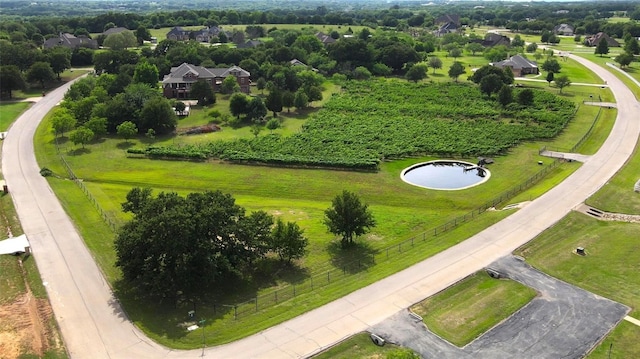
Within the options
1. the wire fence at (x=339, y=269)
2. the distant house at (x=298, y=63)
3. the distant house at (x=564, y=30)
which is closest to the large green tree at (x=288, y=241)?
the wire fence at (x=339, y=269)

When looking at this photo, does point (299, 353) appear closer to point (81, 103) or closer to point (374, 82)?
point (81, 103)

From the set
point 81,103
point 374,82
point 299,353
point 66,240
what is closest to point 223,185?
point 66,240

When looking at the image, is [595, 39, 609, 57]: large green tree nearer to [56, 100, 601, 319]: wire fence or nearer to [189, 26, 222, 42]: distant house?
[56, 100, 601, 319]: wire fence

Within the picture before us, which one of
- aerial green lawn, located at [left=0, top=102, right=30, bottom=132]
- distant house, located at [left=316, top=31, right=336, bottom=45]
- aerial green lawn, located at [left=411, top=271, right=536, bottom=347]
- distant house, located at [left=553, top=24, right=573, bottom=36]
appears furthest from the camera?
distant house, located at [left=553, top=24, right=573, bottom=36]

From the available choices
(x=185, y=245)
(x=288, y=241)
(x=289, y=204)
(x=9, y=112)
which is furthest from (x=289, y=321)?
(x=9, y=112)

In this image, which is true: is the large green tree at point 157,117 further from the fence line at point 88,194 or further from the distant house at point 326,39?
the distant house at point 326,39

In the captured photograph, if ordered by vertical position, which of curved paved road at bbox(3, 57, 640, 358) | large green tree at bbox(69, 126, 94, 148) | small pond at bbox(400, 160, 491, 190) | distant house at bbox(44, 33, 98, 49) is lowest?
small pond at bbox(400, 160, 491, 190)

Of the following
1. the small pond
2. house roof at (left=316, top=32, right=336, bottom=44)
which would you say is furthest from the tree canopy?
house roof at (left=316, top=32, right=336, bottom=44)
